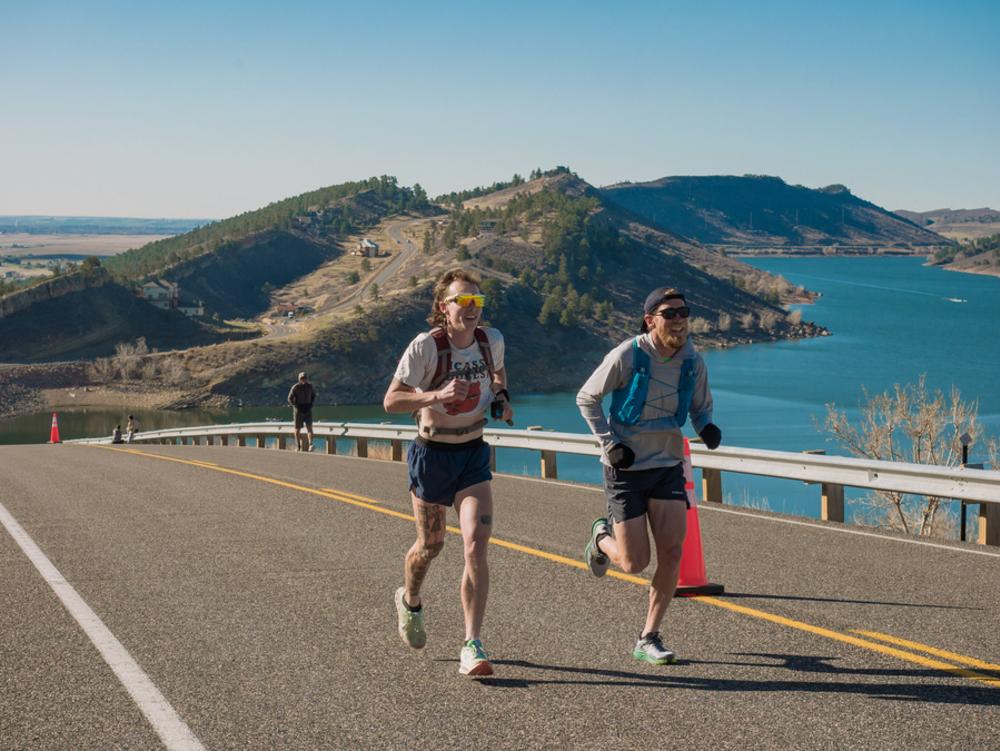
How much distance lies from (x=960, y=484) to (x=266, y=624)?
6.23 metres

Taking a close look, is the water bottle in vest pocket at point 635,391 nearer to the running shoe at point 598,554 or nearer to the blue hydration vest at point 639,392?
the blue hydration vest at point 639,392

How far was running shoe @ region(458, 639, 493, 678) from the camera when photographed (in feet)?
18.2

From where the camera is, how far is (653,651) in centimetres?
580

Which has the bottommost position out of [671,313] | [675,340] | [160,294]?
[160,294]

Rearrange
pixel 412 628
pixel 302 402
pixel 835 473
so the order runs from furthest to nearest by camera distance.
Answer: pixel 302 402, pixel 835 473, pixel 412 628

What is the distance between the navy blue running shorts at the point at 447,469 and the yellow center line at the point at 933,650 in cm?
235

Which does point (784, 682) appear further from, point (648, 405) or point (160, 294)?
point (160, 294)

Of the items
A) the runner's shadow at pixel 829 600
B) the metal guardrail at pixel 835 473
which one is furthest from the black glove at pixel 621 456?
the metal guardrail at pixel 835 473

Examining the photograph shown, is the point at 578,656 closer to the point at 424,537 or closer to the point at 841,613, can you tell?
the point at 424,537

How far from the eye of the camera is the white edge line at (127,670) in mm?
4809

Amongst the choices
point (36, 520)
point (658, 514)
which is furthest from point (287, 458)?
point (658, 514)

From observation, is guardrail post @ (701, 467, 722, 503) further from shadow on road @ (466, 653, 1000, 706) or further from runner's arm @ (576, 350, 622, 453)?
runner's arm @ (576, 350, 622, 453)

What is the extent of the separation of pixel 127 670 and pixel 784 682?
10.5 ft

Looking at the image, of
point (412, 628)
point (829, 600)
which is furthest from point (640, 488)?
point (829, 600)
